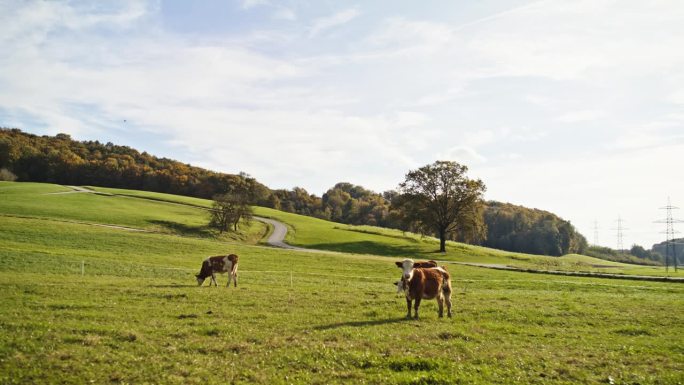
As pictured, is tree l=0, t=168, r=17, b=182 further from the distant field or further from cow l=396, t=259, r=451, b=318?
cow l=396, t=259, r=451, b=318

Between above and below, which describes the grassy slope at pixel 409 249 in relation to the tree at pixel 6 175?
below

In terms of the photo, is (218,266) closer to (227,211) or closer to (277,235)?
(227,211)

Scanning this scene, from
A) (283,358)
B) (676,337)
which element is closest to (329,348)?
(283,358)

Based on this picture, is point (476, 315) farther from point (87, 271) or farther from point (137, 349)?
point (87, 271)

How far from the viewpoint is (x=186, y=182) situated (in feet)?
→ 512

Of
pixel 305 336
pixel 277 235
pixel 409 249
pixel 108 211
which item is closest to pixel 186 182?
pixel 108 211

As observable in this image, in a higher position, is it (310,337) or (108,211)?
(108,211)

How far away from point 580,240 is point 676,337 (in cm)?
18205

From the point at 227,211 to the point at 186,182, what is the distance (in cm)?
7991

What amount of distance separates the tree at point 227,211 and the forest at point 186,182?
35485 millimetres

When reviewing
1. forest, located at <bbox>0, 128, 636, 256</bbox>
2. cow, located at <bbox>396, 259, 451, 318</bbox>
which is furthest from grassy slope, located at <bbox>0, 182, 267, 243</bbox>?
cow, located at <bbox>396, 259, 451, 318</bbox>

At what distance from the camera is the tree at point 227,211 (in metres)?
83.6

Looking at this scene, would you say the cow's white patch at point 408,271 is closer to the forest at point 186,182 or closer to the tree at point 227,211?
the tree at point 227,211

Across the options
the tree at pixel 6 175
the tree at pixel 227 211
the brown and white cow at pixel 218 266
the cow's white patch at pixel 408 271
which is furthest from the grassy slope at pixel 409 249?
the tree at pixel 6 175
